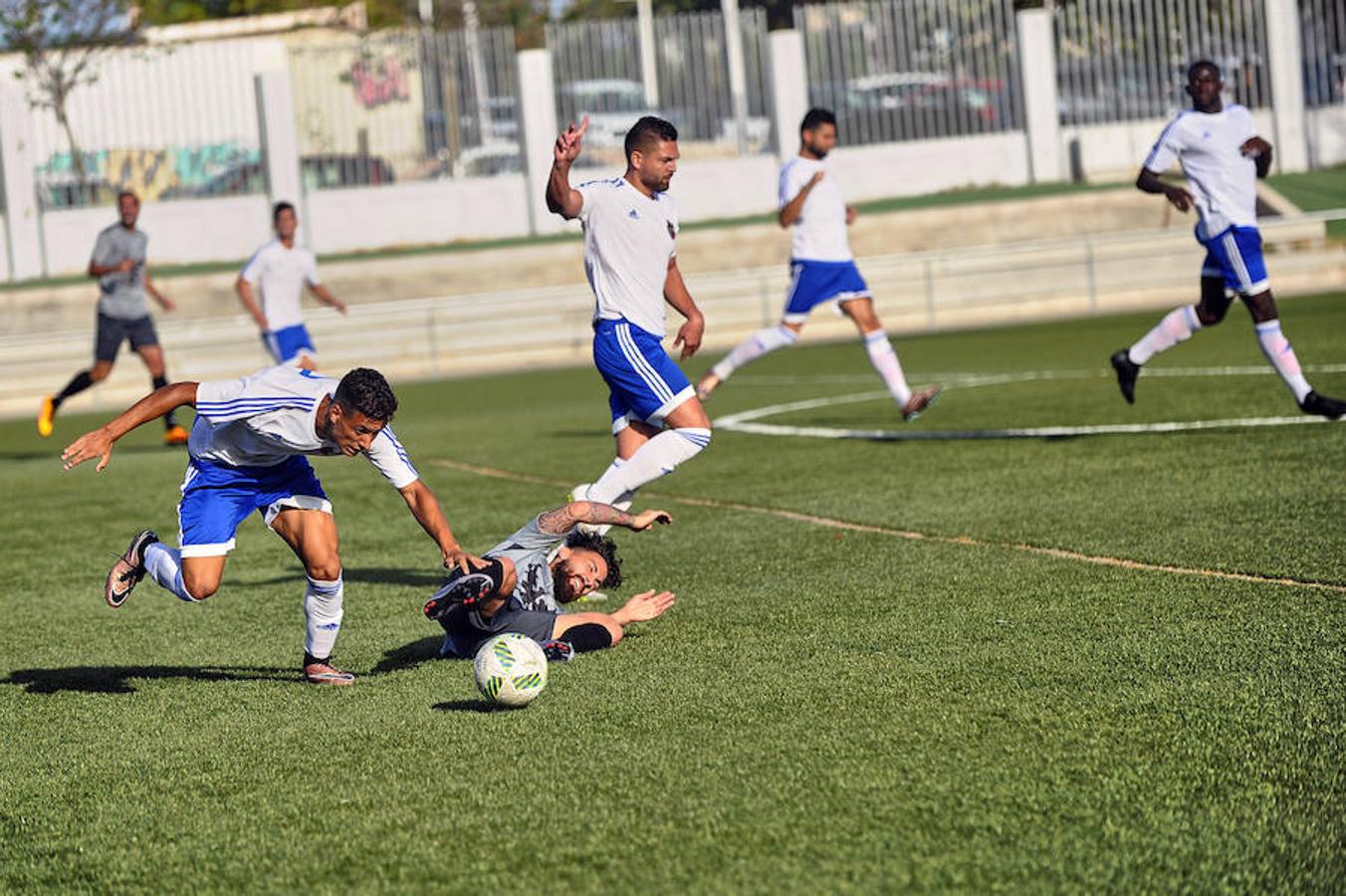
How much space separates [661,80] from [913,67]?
15.9ft

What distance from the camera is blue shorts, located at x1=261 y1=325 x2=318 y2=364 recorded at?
18641 mm

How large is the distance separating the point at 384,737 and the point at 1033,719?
7.11ft

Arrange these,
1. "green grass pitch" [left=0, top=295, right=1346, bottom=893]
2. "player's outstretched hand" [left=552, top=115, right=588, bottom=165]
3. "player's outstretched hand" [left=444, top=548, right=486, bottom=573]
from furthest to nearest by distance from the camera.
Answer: "player's outstretched hand" [left=552, top=115, right=588, bottom=165] < "player's outstretched hand" [left=444, top=548, right=486, bottom=573] < "green grass pitch" [left=0, top=295, right=1346, bottom=893]

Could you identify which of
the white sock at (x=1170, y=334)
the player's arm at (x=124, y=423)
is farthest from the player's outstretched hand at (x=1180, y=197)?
the player's arm at (x=124, y=423)

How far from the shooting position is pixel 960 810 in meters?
5.03

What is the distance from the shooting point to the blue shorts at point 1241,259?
12.9 metres

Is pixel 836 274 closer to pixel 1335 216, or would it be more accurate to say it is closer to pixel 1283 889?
pixel 1283 889

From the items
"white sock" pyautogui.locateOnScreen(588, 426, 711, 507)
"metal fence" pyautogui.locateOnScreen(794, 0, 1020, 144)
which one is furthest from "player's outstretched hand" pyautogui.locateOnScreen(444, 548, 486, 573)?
"metal fence" pyautogui.locateOnScreen(794, 0, 1020, 144)

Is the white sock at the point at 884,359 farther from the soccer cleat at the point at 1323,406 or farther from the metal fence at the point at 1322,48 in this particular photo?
the metal fence at the point at 1322,48

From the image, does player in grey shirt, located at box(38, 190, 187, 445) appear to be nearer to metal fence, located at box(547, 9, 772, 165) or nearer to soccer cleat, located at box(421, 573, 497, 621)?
soccer cleat, located at box(421, 573, 497, 621)

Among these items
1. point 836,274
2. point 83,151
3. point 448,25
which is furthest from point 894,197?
point 448,25

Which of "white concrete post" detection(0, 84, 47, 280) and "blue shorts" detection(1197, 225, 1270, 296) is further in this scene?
"white concrete post" detection(0, 84, 47, 280)

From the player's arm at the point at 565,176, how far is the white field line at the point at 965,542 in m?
2.53

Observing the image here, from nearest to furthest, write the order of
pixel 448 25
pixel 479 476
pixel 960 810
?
pixel 960 810 → pixel 479 476 → pixel 448 25
